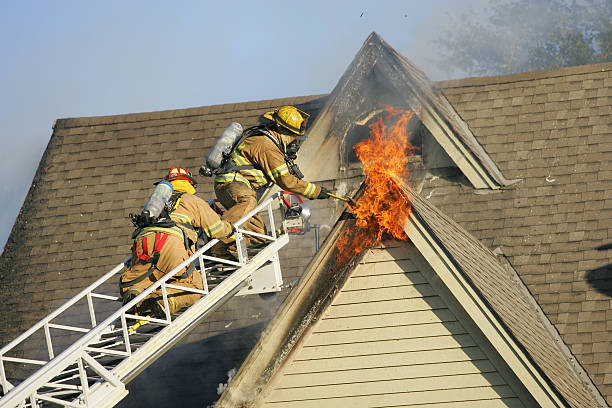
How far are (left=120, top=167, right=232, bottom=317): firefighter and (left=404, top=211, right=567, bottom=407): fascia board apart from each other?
100 inches

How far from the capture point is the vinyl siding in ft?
28.6

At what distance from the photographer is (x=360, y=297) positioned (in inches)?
354

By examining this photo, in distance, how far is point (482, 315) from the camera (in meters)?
8.48

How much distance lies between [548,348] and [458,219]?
3.06 meters

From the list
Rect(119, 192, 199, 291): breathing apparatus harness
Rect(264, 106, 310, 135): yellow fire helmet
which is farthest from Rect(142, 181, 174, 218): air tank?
Rect(264, 106, 310, 135): yellow fire helmet

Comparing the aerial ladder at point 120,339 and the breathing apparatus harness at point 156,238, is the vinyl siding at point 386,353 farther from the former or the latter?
the breathing apparatus harness at point 156,238

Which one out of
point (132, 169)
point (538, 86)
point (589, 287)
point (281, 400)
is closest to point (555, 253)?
point (589, 287)

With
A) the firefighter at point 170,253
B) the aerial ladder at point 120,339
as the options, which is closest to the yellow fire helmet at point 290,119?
the aerial ladder at point 120,339

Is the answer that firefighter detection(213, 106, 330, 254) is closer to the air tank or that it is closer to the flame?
the air tank

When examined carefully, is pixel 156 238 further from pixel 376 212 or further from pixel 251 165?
pixel 376 212

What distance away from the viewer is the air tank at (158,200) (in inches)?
375

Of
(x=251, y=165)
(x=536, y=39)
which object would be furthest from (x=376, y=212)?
(x=536, y=39)

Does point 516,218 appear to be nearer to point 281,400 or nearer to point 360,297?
point 360,297

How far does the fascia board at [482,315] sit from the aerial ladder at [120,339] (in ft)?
7.10
